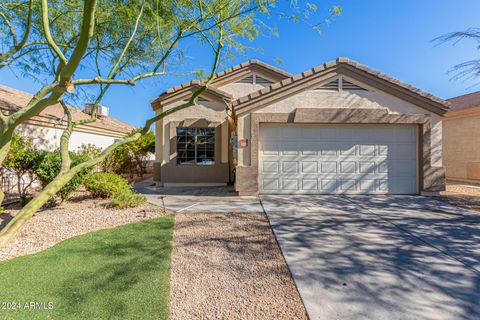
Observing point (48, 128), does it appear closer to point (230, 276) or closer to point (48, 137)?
point (48, 137)

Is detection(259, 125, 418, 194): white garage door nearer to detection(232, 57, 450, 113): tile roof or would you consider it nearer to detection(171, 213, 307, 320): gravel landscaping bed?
detection(232, 57, 450, 113): tile roof

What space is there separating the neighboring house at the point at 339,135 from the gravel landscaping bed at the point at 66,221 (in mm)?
4000

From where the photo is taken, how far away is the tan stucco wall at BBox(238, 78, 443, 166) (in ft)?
31.2

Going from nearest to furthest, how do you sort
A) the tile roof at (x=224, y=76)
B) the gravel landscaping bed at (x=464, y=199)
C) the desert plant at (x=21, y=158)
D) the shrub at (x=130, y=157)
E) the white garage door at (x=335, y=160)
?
the desert plant at (x=21, y=158), the gravel landscaping bed at (x=464, y=199), the white garage door at (x=335, y=160), the tile roof at (x=224, y=76), the shrub at (x=130, y=157)

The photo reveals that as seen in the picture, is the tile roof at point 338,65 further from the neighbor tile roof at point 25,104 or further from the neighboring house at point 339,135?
the neighbor tile roof at point 25,104

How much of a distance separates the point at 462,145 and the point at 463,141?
23 cm

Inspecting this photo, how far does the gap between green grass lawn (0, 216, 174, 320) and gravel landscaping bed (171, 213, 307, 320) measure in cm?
24

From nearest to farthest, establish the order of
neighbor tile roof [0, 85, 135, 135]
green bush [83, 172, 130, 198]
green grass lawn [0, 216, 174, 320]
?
green grass lawn [0, 216, 174, 320] < green bush [83, 172, 130, 198] < neighbor tile roof [0, 85, 135, 135]

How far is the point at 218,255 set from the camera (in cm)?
433

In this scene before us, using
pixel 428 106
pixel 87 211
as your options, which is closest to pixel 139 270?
pixel 87 211

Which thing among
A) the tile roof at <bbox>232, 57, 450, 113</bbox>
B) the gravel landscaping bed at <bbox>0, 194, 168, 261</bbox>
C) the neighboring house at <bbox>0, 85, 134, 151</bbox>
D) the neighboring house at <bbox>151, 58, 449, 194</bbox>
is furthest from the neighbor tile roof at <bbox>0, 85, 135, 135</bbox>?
the tile roof at <bbox>232, 57, 450, 113</bbox>

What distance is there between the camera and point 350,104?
9.52m

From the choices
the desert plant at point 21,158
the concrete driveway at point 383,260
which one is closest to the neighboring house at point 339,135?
the concrete driveway at point 383,260

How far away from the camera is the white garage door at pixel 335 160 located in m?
9.61
